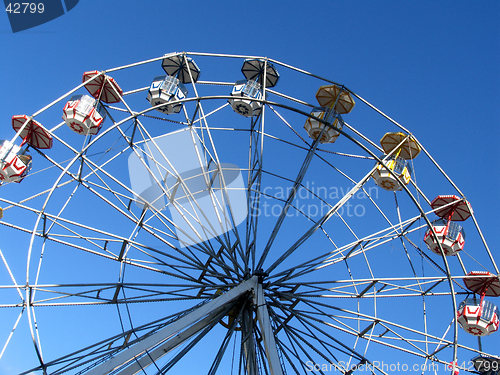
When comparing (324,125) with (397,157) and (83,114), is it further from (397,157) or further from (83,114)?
(83,114)

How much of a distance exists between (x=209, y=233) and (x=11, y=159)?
6342 mm

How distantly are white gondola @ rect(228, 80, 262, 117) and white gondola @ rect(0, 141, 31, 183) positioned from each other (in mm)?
6723

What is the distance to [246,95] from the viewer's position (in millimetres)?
17125

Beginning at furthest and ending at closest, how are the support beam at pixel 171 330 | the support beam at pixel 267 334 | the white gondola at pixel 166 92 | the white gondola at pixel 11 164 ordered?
the white gondola at pixel 166 92
the white gondola at pixel 11 164
the support beam at pixel 171 330
the support beam at pixel 267 334

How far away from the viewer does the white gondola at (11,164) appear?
15810 mm

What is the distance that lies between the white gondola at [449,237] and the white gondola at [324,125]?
447cm

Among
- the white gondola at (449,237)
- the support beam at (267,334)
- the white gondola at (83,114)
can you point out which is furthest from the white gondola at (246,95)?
the white gondola at (449,237)

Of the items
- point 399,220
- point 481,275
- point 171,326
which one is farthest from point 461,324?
point 171,326

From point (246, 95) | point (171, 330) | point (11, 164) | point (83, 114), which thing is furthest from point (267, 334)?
point (11, 164)

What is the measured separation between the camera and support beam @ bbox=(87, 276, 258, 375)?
12.1 meters

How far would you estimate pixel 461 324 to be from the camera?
17031mm

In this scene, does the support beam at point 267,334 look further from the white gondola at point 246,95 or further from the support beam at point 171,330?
the white gondola at point 246,95

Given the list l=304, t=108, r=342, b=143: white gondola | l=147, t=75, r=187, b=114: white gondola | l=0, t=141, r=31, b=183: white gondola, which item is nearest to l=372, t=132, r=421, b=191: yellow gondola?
l=304, t=108, r=342, b=143: white gondola

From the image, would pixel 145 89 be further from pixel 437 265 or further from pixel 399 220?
pixel 437 265
